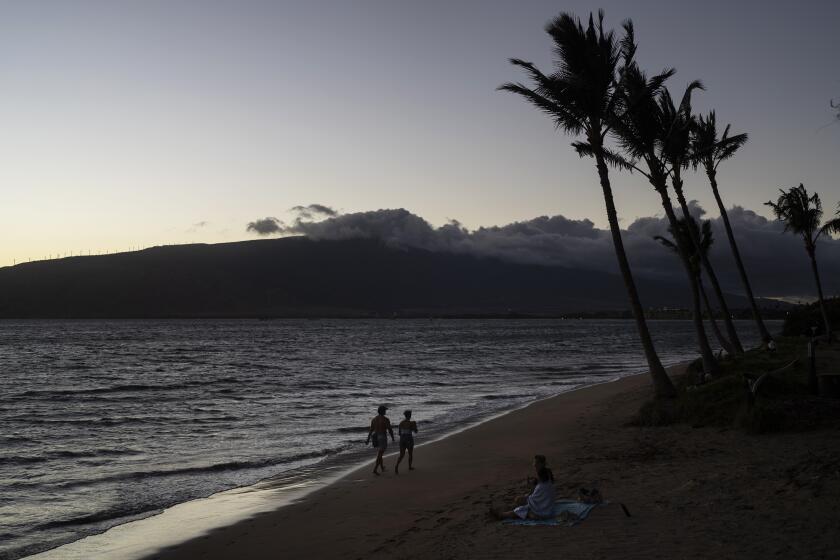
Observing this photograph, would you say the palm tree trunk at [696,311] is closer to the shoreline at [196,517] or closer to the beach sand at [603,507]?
the beach sand at [603,507]

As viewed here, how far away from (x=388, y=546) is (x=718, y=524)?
4.11m

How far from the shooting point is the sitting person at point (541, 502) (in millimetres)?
8852

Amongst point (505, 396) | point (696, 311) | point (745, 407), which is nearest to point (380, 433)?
point (745, 407)

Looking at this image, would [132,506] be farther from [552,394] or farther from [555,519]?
[552,394]

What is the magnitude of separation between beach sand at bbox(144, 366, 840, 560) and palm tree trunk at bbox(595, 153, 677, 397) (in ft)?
9.22

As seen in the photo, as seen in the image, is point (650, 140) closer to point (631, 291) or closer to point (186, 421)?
point (631, 291)

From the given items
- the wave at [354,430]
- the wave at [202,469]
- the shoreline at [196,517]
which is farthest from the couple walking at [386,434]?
the wave at [354,430]

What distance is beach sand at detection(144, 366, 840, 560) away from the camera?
7586 millimetres

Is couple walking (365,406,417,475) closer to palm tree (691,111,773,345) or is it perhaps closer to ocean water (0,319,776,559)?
ocean water (0,319,776,559)

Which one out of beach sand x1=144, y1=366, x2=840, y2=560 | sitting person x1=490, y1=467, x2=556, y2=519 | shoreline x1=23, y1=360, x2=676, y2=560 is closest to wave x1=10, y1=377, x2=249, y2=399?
shoreline x1=23, y1=360, x2=676, y2=560

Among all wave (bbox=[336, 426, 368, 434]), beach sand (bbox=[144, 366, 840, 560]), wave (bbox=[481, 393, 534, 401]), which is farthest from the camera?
wave (bbox=[481, 393, 534, 401])

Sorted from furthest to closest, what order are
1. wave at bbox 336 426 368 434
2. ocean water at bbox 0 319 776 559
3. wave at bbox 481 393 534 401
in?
wave at bbox 481 393 534 401 → wave at bbox 336 426 368 434 → ocean water at bbox 0 319 776 559

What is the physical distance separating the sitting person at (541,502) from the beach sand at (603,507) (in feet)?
0.98

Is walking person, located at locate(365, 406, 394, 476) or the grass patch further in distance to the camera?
walking person, located at locate(365, 406, 394, 476)
